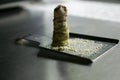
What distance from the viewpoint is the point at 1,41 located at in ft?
4.23

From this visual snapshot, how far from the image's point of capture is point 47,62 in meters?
1.01

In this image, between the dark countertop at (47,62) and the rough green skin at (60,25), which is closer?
the dark countertop at (47,62)

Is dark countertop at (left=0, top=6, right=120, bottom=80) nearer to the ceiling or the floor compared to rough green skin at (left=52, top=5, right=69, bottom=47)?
nearer to the floor

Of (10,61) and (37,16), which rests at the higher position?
(37,16)

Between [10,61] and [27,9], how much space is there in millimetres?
1081

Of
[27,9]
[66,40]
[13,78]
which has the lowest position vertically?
[13,78]

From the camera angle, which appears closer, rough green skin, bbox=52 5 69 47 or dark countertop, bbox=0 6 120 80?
dark countertop, bbox=0 6 120 80

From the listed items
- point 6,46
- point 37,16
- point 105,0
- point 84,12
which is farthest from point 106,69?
point 105,0

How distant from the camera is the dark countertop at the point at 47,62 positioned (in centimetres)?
89

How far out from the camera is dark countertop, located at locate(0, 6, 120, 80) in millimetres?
892

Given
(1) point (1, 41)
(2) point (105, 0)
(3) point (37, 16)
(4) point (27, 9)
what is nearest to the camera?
(1) point (1, 41)

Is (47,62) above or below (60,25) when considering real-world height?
below

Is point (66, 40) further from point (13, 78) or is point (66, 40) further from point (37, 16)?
point (37, 16)

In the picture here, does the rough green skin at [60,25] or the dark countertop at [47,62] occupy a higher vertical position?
the rough green skin at [60,25]
